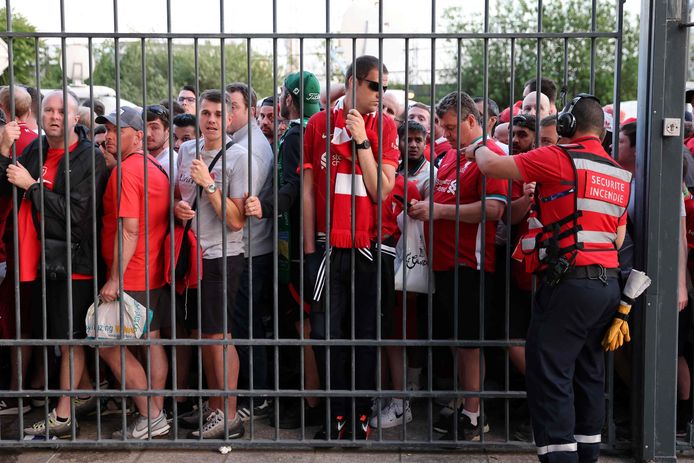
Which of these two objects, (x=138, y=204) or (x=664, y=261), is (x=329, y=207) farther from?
(x=664, y=261)

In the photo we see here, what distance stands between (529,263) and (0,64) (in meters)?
3.88

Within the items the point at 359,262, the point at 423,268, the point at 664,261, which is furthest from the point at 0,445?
the point at 664,261

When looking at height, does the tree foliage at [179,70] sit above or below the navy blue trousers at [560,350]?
above

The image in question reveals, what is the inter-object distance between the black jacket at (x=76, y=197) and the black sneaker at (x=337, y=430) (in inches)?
65.4

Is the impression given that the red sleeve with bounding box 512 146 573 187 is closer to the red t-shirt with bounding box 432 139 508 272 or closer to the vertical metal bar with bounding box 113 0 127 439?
the red t-shirt with bounding box 432 139 508 272

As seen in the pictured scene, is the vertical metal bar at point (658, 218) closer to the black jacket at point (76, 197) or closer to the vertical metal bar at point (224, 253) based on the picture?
the vertical metal bar at point (224, 253)

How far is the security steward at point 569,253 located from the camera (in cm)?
424

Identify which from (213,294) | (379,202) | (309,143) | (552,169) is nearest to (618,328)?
(552,169)

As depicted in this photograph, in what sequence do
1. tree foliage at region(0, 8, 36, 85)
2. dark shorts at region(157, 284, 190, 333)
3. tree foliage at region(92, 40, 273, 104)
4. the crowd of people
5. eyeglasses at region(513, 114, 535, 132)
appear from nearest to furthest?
the crowd of people, dark shorts at region(157, 284, 190, 333), eyeglasses at region(513, 114, 535, 132), tree foliage at region(0, 8, 36, 85), tree foliage at region(92, 40, 273, 104)

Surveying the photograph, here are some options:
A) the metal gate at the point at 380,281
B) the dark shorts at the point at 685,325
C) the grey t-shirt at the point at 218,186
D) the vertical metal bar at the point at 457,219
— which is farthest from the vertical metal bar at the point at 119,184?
the dark shorts at the point at 685,325

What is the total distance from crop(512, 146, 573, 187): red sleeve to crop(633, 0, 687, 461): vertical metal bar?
0.77 metres

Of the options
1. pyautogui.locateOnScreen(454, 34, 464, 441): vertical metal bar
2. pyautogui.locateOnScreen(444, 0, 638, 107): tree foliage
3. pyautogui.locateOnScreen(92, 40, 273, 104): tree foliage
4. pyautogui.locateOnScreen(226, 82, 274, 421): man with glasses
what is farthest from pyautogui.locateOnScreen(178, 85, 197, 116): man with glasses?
pyautogui.locateOnScreen(92, 40, 273, 104): tree foliage

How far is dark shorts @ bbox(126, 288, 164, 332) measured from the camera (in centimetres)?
513

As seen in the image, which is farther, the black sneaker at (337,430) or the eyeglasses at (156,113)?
the eyeglasses at (156,113)
